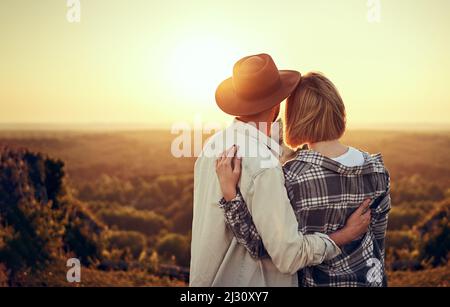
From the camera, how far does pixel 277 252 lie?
7.98ft

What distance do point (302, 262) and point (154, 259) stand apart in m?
3.57

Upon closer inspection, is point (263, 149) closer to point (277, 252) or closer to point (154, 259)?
point (277, 252)

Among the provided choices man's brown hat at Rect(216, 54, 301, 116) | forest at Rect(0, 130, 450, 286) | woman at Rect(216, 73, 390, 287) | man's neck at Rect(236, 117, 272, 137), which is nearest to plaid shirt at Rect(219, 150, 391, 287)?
woman at Rect(216, 73, 390, 287)

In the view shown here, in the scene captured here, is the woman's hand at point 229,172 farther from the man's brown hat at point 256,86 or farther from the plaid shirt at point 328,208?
the man's brown hat at point 256,86

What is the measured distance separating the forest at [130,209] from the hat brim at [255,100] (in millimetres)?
3313

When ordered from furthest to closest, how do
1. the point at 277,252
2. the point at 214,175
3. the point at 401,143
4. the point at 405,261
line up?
the point at 401,143 < the point at 405,261 < the point at 214,175 < the point at 277,252

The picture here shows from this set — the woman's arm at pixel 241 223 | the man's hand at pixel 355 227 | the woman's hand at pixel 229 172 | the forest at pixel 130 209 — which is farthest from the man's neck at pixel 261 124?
the forest at pixel 130 209

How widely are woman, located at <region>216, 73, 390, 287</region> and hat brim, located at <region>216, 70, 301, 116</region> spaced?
0.17 feet

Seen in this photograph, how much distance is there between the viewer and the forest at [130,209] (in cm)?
573

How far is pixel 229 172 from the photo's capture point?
8.20 feet

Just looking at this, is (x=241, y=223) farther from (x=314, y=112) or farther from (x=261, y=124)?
(x=314, y=112)

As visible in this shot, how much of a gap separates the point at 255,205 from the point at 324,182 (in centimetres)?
31

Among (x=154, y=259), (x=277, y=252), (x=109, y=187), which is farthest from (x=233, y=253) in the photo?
(x=109, y=187)

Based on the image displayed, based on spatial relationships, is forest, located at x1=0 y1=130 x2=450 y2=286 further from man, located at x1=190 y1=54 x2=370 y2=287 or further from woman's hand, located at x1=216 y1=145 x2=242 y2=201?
woman's hand, located at x1=216 y1=145 x2=242 y2=201
